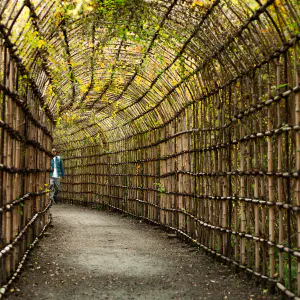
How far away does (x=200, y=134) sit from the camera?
685 cm

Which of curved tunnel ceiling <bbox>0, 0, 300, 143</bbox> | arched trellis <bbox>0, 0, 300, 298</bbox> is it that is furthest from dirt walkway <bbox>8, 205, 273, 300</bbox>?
curved tunnel ceiling <bbox>0, 0, 300, 143</bbox>

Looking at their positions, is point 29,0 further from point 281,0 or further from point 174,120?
point 174,120

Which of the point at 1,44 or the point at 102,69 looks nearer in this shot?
the point at 1,44

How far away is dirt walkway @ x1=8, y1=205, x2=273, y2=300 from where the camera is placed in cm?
455

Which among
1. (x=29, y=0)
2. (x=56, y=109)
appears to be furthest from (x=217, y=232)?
(x=56, y=109)

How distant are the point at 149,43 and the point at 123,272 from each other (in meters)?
3.17

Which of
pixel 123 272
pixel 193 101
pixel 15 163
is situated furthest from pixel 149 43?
pixel 123 272

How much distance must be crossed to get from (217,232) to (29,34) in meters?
2.88

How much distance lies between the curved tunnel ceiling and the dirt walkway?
192 cm

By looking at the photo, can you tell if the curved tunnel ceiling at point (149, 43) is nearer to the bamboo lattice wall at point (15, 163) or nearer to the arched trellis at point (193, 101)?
the arched trellis at point (193, 101)

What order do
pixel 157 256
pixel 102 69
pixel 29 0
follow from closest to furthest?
1. pixel 29 0
2. pixel 157 256
3. pixel 102 69

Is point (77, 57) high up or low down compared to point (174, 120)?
up

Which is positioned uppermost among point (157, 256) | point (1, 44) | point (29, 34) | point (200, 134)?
point (29, 34)

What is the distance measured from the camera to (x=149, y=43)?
23.8ft
